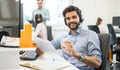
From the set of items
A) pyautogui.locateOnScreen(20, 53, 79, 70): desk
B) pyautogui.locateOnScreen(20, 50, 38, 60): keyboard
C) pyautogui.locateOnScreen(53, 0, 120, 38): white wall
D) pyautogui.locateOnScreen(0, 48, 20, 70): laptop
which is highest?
pyautogui.locateOnScreen(53, 0, 120, 38): white wall

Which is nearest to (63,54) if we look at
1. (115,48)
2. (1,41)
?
(1,41)

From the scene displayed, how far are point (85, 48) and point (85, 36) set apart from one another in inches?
4.2

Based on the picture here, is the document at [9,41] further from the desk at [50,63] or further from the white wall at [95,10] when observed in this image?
the white wall at [95,10]

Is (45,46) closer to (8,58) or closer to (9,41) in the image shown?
(9,41)

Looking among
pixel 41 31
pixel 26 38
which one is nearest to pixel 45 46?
pixel 26 38

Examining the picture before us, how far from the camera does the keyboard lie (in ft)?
5.51

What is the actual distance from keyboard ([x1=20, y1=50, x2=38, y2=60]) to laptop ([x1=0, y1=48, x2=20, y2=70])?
408mm

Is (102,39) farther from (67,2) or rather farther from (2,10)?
(67,2)

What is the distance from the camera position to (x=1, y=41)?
140 centimetres

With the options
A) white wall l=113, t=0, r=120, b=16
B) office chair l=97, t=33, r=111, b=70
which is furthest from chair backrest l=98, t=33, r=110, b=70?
white wall l=113, t=0, r=120, b=16

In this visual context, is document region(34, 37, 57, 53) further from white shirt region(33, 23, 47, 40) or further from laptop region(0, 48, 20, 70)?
white shirt region(33, 23, 47, 40)

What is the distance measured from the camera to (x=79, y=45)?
1880mm

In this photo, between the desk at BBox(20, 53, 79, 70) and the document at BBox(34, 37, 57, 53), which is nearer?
the desk at BBox(20, 53, 79, 70)

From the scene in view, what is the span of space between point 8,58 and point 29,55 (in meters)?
0.50
